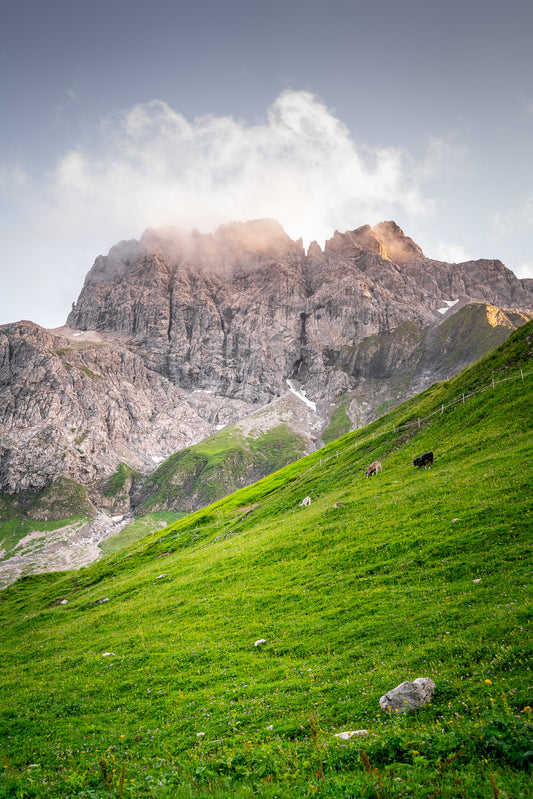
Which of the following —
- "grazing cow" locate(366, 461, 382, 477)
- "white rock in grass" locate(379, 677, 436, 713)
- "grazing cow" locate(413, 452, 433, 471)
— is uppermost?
"white rock in grass" locate(379, 677, 436, 713)

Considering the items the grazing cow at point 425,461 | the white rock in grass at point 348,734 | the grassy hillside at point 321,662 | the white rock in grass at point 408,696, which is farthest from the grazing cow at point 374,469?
the white rock in grass at point 348,734

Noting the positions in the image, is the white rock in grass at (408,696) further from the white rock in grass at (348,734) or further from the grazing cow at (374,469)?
the grazing cow at (374,469)

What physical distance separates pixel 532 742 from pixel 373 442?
5569 centimetres

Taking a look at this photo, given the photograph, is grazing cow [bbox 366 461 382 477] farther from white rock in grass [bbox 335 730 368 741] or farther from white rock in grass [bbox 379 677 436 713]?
white rock in grass [bbox 335 730 368 741]

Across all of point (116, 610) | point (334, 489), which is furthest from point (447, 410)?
point (116, 610)

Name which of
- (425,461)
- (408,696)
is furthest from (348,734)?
(425,461)

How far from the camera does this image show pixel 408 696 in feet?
38.9

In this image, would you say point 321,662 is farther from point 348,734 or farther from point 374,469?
point 374,469

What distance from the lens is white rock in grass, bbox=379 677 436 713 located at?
1163 centimetres

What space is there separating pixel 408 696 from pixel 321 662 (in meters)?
5.93

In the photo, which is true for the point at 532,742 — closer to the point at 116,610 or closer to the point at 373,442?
the point at 116,610

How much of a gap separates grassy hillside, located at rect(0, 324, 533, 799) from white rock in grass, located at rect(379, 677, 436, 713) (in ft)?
1.00

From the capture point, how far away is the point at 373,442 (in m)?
62.3

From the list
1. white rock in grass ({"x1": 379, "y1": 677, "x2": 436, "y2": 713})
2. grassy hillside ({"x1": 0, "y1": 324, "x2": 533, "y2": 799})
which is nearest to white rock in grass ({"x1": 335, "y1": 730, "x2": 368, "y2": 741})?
grassy hillside ({"x1": 0, "y1": 324, "x2": 533, "y2": 799})
